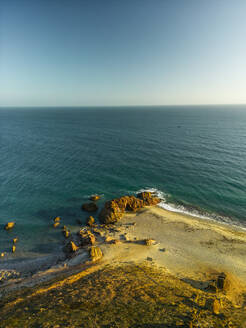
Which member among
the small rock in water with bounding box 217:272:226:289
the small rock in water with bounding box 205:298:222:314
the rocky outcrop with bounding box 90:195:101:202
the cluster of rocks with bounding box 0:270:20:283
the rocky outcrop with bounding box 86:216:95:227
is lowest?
the cluster of rocks with bounding box 0:270:20:283

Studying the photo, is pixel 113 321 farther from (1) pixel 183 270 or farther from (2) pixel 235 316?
(1) pixel 183 270

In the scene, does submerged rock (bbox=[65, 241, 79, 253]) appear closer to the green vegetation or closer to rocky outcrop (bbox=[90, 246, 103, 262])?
rocky outcrop (bbox=[90, 246, 103, 262])

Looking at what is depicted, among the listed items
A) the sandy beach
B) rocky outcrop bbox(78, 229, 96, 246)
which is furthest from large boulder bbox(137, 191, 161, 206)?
rocky outcrop bbox(78, 229, 96, 246)

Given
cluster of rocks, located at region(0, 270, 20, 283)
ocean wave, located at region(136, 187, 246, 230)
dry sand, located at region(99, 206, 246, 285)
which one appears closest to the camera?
cluster of rocks, located at region(0, 270, 20, 283)

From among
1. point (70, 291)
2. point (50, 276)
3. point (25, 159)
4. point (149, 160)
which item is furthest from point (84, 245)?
point (25, 159)

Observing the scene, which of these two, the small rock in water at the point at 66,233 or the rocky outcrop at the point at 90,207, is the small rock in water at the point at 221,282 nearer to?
the small rock in water at the point at 66,233

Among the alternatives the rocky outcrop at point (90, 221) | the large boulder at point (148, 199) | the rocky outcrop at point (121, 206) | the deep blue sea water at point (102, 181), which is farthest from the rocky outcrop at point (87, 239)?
the large boulder at point (148, 199)

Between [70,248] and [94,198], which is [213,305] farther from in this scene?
[94,198]

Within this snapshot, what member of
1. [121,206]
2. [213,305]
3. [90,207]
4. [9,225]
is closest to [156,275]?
[213,305]
